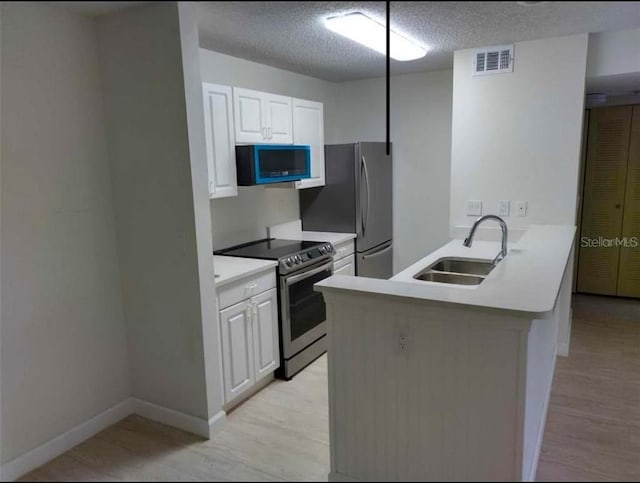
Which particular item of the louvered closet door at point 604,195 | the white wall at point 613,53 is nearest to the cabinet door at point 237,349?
the white wall at point 613,53

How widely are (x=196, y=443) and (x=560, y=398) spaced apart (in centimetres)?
215

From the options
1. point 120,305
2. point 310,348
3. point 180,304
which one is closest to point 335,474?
point 180,304

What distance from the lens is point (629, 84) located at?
3.52m

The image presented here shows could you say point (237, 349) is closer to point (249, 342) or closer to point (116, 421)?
point (249, 342)

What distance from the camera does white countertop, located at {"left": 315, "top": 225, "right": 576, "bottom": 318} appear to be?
156 cm

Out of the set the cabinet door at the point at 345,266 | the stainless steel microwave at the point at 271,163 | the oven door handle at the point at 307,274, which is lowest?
the cabinet door at the point at 345,266

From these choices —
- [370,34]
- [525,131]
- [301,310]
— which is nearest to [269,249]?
[301,310]

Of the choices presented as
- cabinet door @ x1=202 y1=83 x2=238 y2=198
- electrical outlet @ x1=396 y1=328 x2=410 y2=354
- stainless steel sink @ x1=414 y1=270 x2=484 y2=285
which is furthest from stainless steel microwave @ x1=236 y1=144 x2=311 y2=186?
electrical outlet @ x1=396 y1=328 x2=410 y2=354

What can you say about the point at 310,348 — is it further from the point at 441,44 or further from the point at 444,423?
the point at 441,44

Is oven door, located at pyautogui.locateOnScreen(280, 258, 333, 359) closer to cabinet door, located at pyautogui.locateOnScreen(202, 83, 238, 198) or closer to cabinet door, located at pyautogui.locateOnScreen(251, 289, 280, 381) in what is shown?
cabinet door, located at pyautogui.locateOnScreen(251, 289, 280, 381)

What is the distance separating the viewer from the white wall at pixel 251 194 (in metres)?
3.34

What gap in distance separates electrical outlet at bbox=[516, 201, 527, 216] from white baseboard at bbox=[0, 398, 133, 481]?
9.10 ft
